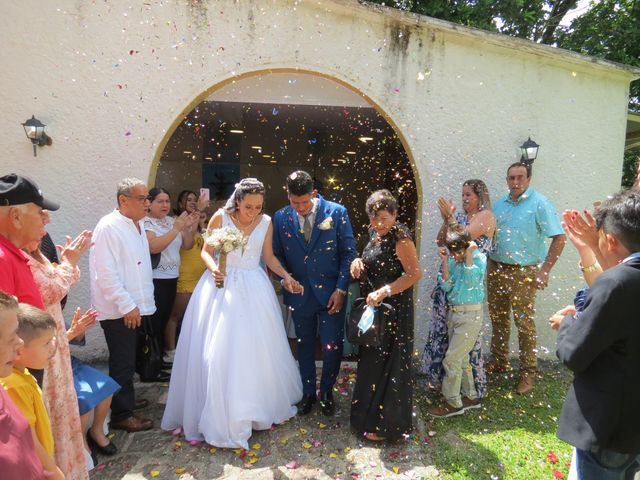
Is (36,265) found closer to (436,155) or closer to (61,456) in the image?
(61,456)

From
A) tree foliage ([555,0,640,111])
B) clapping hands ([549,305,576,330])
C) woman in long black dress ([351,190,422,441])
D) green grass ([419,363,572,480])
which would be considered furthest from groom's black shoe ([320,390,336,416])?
tree foliage ([555,0,640,111])

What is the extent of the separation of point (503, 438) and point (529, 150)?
3415 mm

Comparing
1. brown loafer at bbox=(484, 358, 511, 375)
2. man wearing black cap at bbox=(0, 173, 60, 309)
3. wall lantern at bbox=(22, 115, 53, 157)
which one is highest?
wall lantern at bbox=(22, 115, 53, 157)

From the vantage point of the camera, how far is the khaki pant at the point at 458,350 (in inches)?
155

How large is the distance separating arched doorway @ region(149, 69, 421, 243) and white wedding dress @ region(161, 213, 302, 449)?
4891 millimetres

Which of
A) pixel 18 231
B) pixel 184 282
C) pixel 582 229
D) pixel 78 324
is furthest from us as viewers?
pixel 184 282

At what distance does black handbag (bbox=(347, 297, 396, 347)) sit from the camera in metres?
3.43

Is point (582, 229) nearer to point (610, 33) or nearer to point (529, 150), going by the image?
point (529, 150)

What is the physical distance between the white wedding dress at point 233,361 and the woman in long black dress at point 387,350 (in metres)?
0.81

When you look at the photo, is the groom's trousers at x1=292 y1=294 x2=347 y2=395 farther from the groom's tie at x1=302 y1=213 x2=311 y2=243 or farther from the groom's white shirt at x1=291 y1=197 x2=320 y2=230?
the groom's white shirt at x1=291 y1=197 x2=320 y2=230

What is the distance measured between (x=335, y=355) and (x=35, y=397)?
103 inches

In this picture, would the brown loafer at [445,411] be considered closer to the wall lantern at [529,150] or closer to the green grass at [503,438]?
the green grass at [503,438]

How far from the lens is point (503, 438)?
375cm

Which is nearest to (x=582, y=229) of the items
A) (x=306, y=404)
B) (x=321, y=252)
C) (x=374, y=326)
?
(x=374, y=326)
